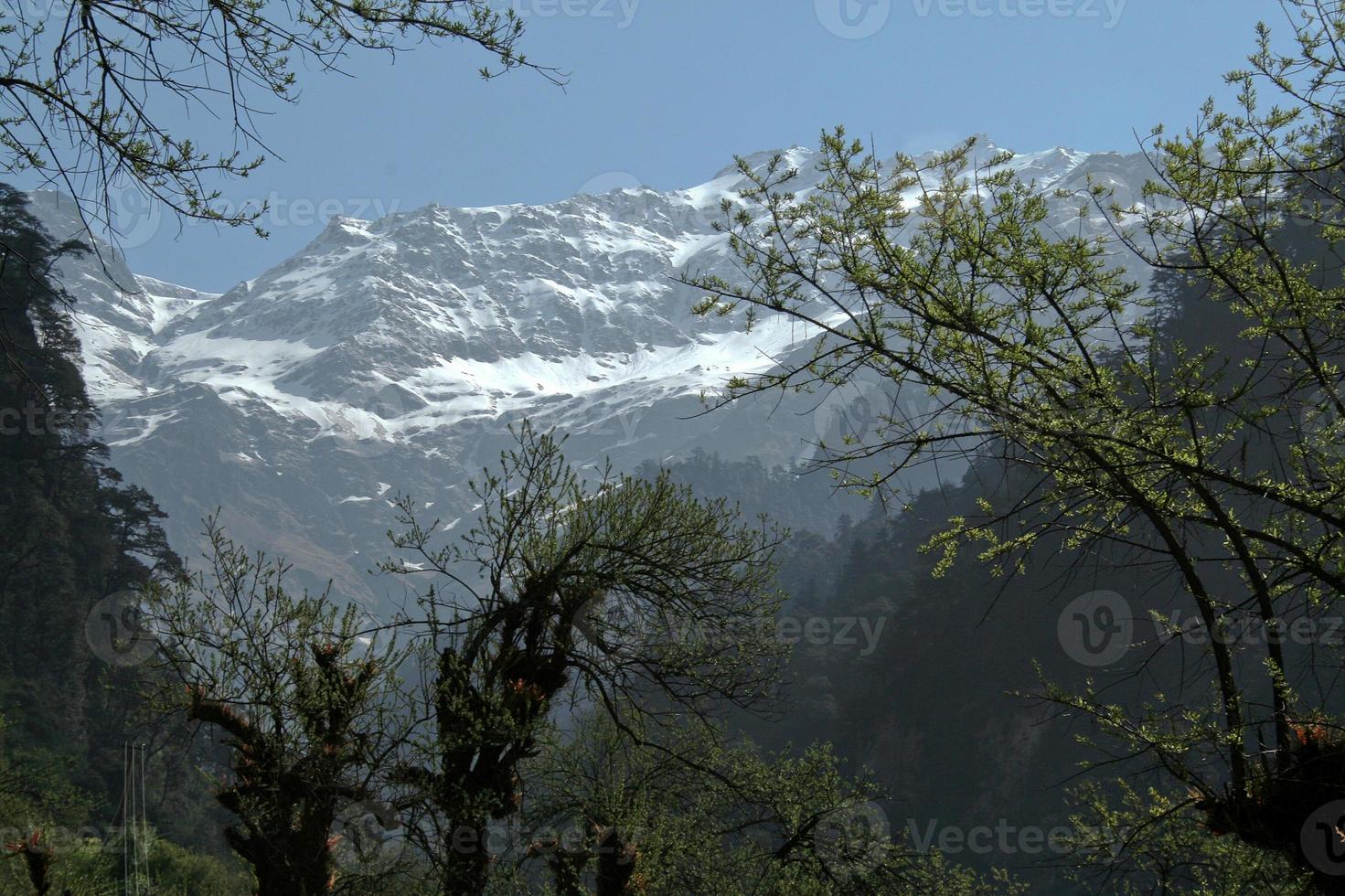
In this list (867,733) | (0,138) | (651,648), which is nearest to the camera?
(0,138)

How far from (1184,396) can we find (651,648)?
827cm

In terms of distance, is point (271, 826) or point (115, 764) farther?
point (115, 764)

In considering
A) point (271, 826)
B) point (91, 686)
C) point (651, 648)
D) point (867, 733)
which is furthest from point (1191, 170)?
point (867, 733)

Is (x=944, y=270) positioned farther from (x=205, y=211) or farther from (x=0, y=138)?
(x=0, y=138)

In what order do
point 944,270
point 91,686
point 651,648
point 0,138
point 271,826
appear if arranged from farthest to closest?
point 91,686 → point 651,648 → point 271,826 → point 944,270 → point 0,138

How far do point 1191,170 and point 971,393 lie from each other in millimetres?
2093

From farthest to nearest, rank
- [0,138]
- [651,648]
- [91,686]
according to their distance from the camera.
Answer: [91,686] → [651,648] → [0,138]

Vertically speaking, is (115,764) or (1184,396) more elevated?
(1184,396)

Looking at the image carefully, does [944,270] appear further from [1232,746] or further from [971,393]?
[1232,746]

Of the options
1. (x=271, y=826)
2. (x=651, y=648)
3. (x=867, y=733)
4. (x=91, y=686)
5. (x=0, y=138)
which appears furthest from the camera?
(x=867, y=733)

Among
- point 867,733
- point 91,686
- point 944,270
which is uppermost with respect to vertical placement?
point 944,270

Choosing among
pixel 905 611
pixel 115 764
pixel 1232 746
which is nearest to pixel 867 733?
pixel 905 611

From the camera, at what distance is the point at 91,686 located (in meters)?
46.7

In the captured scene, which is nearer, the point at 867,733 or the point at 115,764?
the point at 115,764
